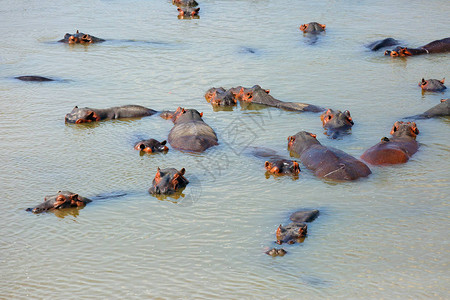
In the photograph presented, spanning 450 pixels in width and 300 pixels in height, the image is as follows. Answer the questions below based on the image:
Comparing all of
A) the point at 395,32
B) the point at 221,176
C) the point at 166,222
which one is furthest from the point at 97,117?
the point at 395,32

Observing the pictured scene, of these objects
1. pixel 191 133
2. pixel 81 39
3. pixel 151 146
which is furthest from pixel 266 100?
pixel 81 39

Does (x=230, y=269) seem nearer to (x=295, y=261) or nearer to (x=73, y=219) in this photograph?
(x=295, y=261)

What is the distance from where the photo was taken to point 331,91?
1347 cm

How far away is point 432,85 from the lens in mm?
13398

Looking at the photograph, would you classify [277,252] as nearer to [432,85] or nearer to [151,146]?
[151,146]

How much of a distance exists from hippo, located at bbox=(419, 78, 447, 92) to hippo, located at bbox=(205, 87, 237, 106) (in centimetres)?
397

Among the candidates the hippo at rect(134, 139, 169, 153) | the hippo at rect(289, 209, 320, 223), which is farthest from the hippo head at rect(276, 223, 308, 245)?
the hippo at rect(134, 139, 169, 153)

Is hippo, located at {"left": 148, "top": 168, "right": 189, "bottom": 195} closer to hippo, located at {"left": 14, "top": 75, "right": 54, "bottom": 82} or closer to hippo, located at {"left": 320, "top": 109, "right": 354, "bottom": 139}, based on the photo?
hippo, located at {"left": 320, "top": 109, "right": 354, "bottom": 139}

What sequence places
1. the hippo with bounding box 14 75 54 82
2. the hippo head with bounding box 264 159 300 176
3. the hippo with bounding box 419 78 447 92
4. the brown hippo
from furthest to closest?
the hippo with bounding box 14 75 54 82, the hippo with bounding box 419 78 447 92, the brown hippo, the hippo head with bounding box 264 159 300 176

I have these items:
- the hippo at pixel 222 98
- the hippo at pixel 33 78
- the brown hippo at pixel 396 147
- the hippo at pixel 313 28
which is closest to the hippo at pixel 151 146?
the hippo at pixel 222 98

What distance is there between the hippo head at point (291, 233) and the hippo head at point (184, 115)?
429 centimetres

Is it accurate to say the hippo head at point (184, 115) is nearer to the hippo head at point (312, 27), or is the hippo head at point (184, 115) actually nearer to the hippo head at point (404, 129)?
the hippo head at point (404, 129)

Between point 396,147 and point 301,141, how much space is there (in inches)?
58.5

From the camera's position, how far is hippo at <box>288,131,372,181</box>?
30.5 feet
